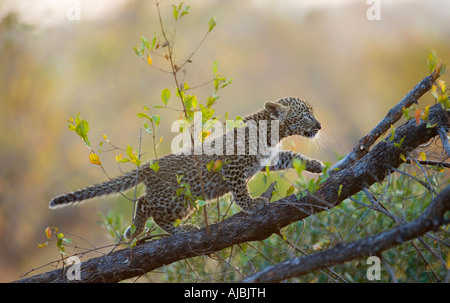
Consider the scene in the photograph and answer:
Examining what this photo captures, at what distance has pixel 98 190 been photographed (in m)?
6.54

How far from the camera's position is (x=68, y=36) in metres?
22.5

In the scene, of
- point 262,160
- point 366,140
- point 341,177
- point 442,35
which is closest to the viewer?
point 341,177

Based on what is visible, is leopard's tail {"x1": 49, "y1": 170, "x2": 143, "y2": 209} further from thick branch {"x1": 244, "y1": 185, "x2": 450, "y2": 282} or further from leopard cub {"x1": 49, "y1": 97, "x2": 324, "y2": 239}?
thick branch {"x1": 244, "y1": 185, "x2": 450, "y2": 282}

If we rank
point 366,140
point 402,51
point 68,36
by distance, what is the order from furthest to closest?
point 402,51 < point 68,36 < point 366,140

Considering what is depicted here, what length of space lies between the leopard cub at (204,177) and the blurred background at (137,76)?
5983 millimetres

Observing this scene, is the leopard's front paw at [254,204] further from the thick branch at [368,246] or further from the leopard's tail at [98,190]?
the thick branch at [368,246]

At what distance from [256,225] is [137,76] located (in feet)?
66.4

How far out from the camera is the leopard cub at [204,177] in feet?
21.3

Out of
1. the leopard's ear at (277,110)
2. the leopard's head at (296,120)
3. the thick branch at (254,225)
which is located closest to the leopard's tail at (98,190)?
the thick branch at (254,225)

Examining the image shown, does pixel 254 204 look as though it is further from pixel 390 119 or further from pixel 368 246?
pixel 368 246

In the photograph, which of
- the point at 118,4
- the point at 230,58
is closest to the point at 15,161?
the point at 118,4

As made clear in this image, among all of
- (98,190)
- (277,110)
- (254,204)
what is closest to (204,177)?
(254,204)
